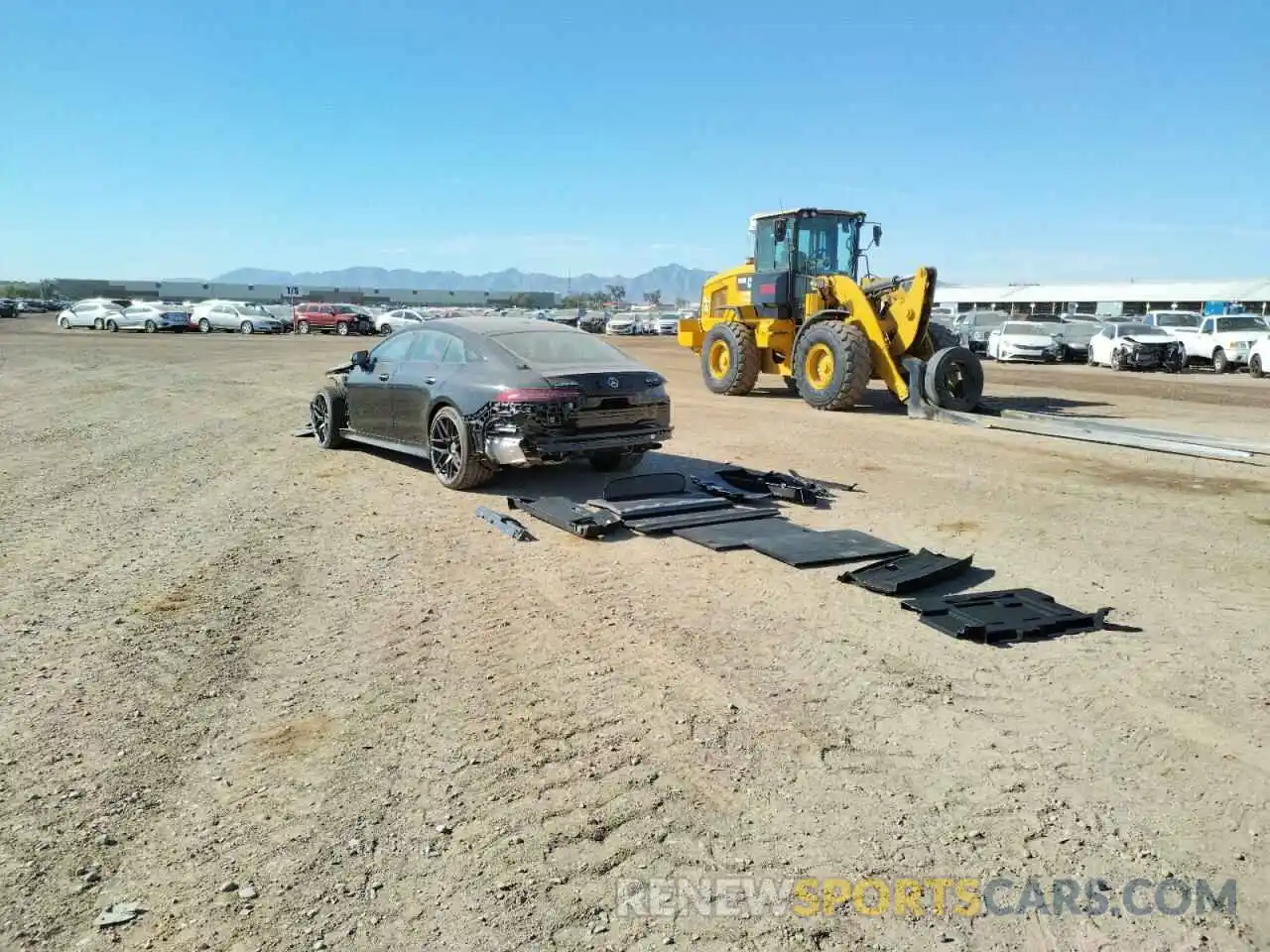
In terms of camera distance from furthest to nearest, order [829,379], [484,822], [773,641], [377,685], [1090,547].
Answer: [829,379]
[1090,547]
[773,641]
[377,685]
[484,822]

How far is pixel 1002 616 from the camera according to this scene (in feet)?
17.6

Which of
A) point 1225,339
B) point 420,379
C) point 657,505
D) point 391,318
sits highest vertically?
point 391,318

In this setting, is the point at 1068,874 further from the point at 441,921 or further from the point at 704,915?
the point at 441,921

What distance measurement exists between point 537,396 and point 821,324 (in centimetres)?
871

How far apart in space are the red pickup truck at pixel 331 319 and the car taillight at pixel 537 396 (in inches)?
1881

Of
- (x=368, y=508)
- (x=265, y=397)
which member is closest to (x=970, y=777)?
(x=368, y=508)

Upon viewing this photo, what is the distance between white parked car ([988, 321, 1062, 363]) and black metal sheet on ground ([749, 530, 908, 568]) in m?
27.1

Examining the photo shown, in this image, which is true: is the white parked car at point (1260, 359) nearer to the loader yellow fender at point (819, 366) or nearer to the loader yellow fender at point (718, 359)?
the loader yellow fender at point (718, 359)

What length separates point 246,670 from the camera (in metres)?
4.64

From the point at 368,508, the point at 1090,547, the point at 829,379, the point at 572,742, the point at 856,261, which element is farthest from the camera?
the point at 856,261

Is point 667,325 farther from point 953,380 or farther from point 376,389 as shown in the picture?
point 376,389

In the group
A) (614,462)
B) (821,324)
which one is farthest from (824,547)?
(821,324)

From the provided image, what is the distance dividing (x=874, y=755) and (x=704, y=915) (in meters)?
1.24

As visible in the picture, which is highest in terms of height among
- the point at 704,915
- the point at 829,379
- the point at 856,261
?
the point at 856,261
